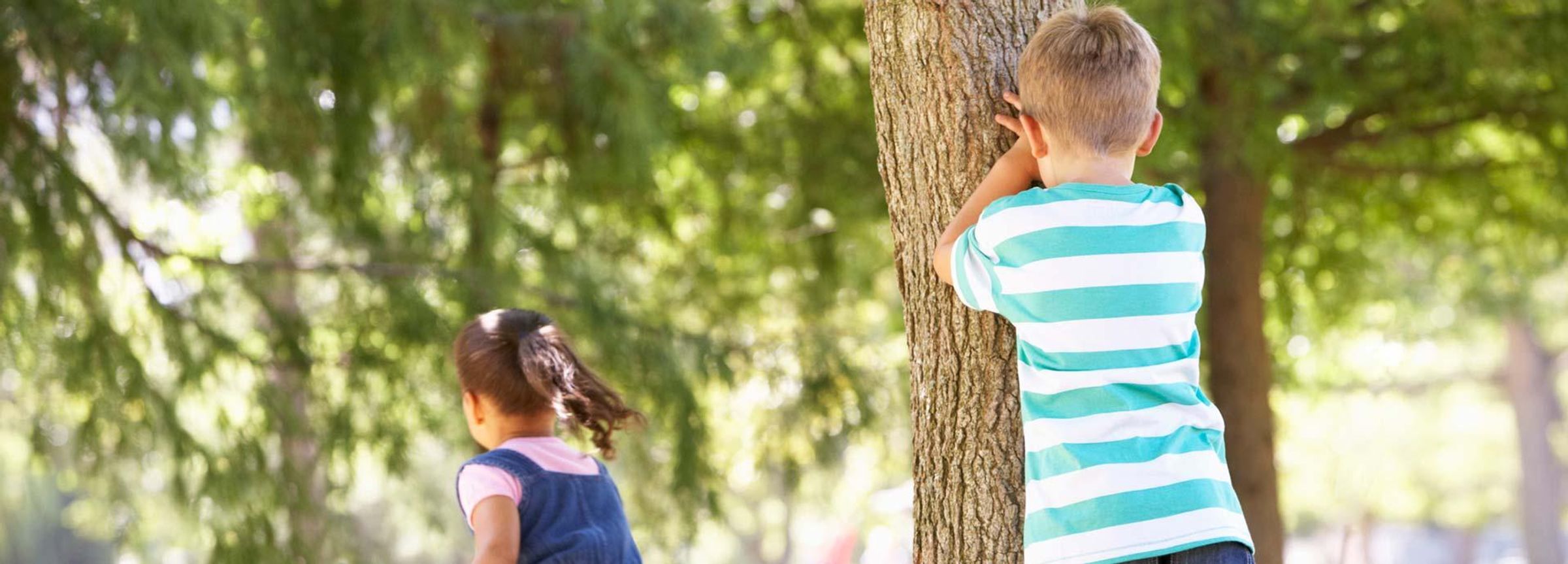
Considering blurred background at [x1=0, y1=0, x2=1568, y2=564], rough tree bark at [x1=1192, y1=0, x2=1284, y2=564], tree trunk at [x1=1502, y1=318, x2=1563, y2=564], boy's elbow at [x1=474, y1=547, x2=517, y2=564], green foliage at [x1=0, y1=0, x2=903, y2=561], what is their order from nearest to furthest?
boy's elbow at [x1=474, y1=547, x2=517, y2=564] < green foliage at [x1=0, y1=0, x2=903, y2=561] < blurred background at [x1=0, y1=0, x2=1568, y2=564] < rough tree bark at [x1=1192, y1=0, x2=1284, y2=564] < tree trunk at [x1=1502, y1=318, x2=1563, y2=564]

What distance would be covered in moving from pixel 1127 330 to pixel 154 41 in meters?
3.01

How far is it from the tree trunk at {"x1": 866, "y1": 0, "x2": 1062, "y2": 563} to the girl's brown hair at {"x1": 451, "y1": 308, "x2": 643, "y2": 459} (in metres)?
0.68

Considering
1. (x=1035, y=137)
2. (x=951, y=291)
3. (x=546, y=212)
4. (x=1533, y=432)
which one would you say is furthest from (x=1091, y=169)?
(x=1533, y=432)

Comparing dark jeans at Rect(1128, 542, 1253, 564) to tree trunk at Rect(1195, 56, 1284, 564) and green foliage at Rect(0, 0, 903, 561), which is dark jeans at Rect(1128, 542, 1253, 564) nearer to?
green foliage at Rect(0, 0, 903, 561)

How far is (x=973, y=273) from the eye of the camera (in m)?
1.97

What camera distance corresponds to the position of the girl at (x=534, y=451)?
251cm

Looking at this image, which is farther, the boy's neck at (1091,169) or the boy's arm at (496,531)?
the boy's arm at (496,531)

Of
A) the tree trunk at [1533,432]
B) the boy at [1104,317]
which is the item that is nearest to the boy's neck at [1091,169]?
the boy at [1104,317]

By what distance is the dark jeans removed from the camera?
1825 millimetres

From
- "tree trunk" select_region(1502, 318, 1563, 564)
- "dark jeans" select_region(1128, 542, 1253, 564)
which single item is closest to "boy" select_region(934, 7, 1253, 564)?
"dark jeans" select_region(1128, 542, 1253, 564)

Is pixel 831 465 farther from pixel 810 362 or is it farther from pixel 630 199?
pixel 630 199

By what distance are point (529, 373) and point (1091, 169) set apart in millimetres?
1147

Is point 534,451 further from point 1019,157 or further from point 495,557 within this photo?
point 1019,157

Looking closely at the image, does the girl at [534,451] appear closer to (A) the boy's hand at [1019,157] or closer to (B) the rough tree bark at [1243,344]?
(A) the boy's hand at [1019,157]
